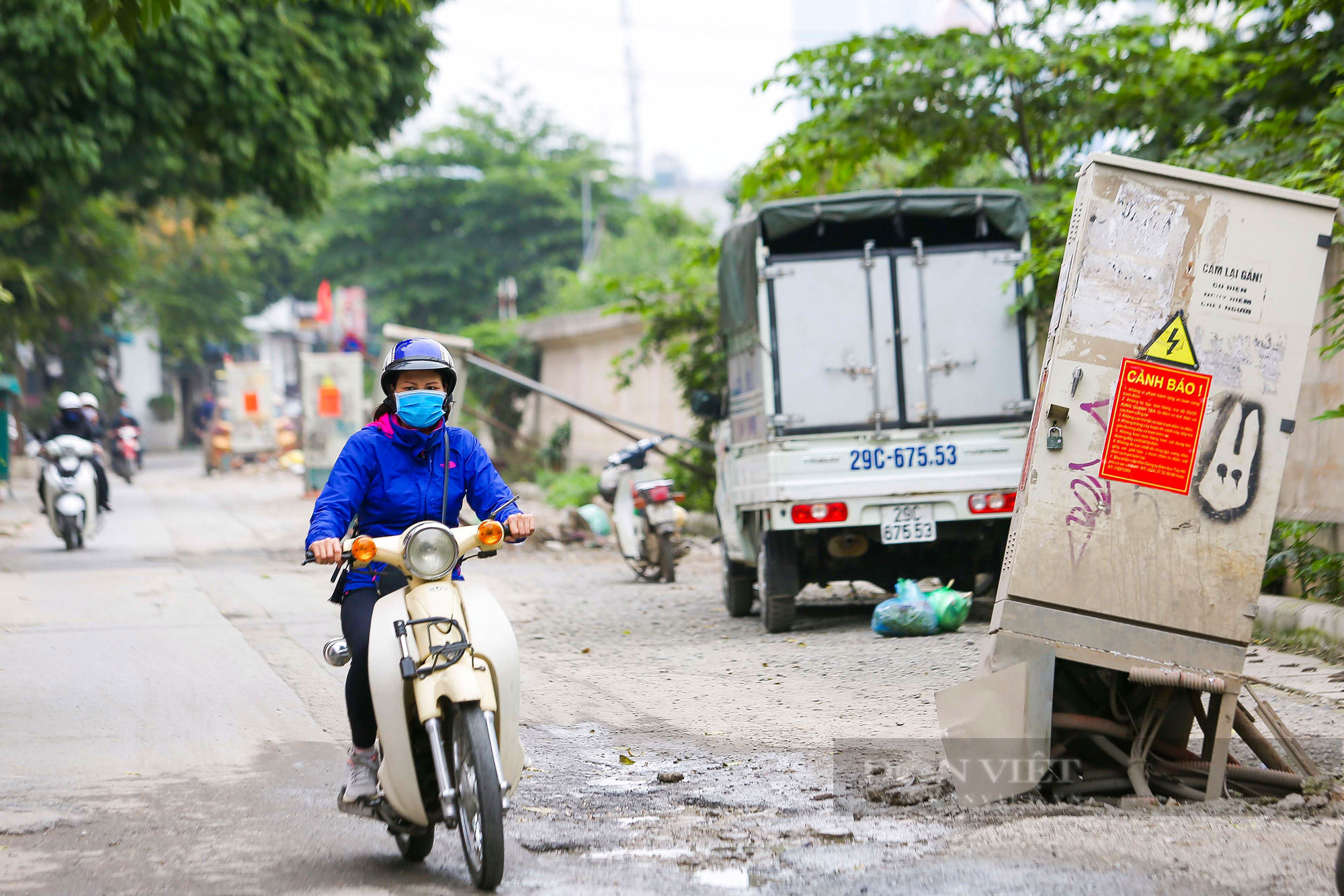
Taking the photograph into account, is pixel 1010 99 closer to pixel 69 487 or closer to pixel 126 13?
pixel 126 13

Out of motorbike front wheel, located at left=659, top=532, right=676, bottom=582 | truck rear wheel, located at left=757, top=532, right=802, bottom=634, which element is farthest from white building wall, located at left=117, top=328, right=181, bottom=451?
truck rear wheel, located at left=757, top=532, right=802, bottom=634

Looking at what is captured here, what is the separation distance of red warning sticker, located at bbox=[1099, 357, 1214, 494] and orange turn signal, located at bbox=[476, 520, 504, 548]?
2185mm

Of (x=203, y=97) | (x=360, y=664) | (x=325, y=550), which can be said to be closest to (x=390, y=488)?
(x=325, y=550)

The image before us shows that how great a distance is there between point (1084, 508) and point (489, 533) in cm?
214

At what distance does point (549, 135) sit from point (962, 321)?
36913 millimetres

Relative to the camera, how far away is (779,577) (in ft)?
30.3

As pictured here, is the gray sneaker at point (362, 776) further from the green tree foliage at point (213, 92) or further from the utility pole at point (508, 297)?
the utility pole at point (508, 297)

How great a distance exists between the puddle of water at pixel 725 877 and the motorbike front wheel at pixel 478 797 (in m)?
0.60

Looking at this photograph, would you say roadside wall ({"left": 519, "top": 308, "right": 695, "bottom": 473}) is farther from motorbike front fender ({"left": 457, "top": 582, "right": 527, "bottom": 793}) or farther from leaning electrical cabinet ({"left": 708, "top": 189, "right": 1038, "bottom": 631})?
motorbike front fender ({"left": 457, "top": 582, "right": 527, "bottom": 793})

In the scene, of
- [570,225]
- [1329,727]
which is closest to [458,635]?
[1329,727]

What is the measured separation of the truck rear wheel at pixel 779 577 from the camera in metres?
9.19

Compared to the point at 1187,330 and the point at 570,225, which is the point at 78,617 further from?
the point at 570,225

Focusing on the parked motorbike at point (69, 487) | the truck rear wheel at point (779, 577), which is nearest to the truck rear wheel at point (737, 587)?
the truck rear wheel at point (779, 577)

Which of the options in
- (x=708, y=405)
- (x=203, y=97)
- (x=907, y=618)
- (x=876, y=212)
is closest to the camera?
(x=907, y=618)
